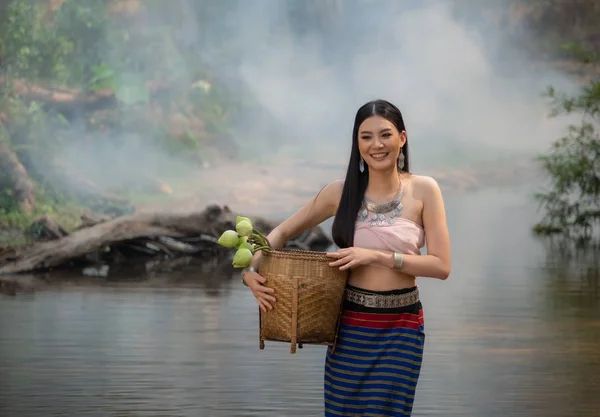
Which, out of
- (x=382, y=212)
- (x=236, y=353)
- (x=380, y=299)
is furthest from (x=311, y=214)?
(x=236, y=353)

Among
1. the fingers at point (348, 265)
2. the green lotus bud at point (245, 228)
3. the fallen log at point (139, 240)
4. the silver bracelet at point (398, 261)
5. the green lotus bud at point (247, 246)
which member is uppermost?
the fallen log at point (139, 240)

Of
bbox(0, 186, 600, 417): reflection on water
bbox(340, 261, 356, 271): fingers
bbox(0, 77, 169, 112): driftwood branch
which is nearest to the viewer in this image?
bbox(340, 261, 356, 271): fingers

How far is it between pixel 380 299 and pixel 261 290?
28cm

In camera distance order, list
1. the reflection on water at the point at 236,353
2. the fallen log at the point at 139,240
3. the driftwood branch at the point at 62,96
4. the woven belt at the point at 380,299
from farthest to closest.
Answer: the driftwood branch at the point at 62,96, the fallen log at the point at 139,240, the reflection on water at the point at 236,353, the woven belt at the point at 380,299

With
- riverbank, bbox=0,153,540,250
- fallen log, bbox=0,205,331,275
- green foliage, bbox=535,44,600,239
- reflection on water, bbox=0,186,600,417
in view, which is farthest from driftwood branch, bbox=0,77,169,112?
reflection on water, bbox=0,186,600,417

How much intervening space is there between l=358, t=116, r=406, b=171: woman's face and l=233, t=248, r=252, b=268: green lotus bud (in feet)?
1.15

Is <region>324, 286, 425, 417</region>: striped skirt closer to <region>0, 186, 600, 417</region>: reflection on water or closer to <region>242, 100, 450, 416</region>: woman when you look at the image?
<region>242, 100, 450, 416</region>: woman

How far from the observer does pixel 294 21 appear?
23859 mm

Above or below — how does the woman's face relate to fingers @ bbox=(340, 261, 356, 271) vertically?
above

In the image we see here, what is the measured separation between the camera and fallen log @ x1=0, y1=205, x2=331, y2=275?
439 inches

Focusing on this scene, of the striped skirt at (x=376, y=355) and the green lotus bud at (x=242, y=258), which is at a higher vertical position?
the green lotus bud at (x=242, y=258)

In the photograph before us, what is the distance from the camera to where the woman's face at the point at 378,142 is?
2.95 meters

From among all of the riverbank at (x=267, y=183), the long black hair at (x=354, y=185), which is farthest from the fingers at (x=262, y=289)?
the riverbank at (x=267, y=183)

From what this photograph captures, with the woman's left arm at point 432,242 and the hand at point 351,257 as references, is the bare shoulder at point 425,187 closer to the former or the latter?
the woman's left arm at point 432,242
